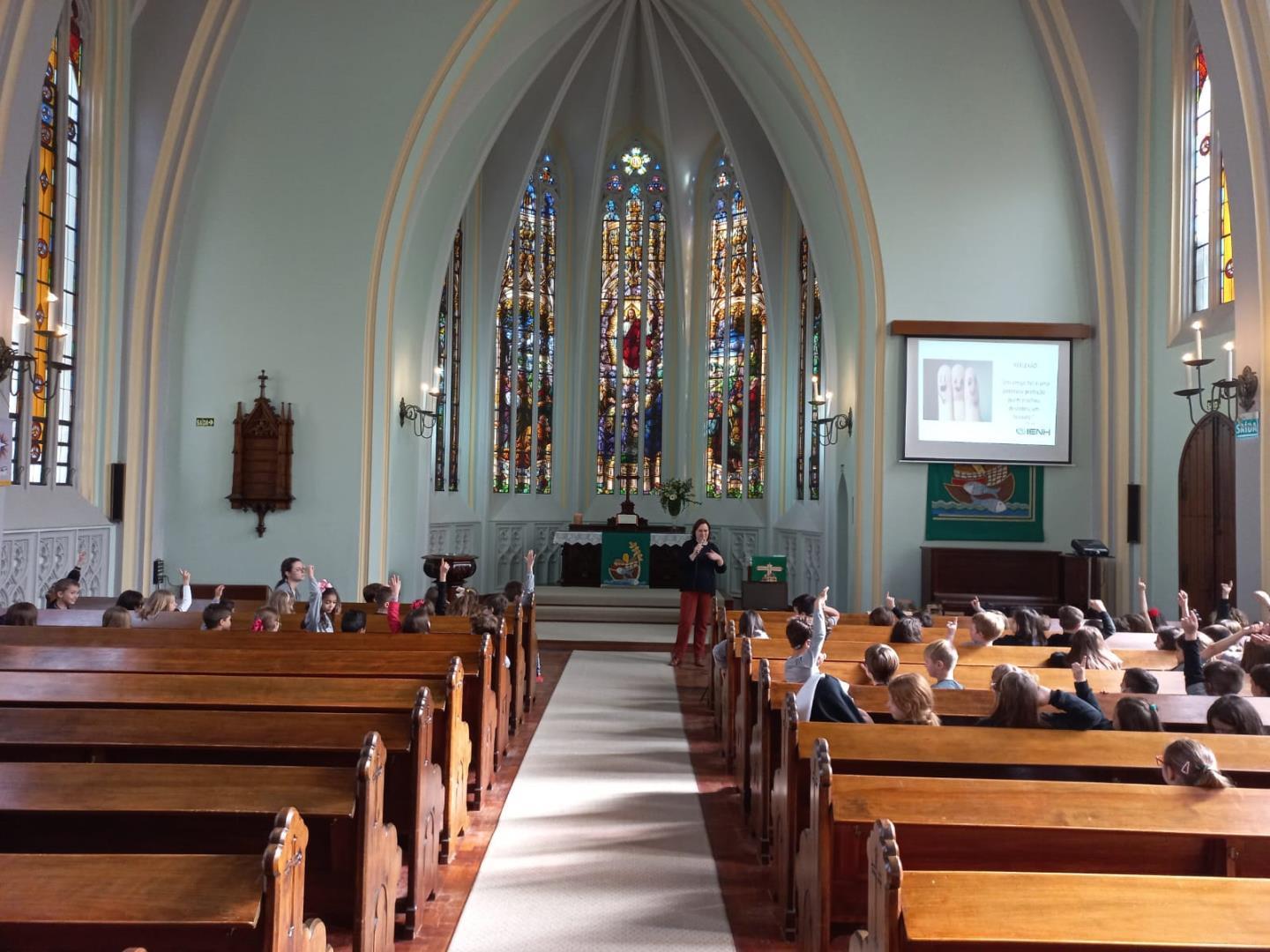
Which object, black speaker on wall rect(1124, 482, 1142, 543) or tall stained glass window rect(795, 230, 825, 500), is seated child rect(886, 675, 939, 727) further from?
tall stained glass window rect(795, 230, 825, 500)

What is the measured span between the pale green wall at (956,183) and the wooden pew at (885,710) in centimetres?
697

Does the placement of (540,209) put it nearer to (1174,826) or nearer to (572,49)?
(572,49)

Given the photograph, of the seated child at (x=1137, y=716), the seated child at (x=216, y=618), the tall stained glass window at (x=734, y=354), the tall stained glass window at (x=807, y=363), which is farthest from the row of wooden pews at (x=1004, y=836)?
the tall stained glass window at (x=734, y=354)

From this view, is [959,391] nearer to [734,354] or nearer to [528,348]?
[734,354]

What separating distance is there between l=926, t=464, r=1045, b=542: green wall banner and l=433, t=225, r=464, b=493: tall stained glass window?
7376 mm

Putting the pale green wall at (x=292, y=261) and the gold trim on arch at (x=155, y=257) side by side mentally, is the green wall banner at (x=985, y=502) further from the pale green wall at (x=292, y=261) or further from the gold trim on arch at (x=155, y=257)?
the gold trim on arch at (x=155, y=257)

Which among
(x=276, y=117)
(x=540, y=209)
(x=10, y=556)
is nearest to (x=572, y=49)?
(x=540, y=209)

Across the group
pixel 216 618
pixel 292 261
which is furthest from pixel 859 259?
pixel 216 618

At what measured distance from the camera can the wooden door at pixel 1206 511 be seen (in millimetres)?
9445

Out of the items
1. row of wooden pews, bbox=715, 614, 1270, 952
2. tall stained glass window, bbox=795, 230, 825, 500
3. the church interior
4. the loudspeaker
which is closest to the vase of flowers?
the church interior

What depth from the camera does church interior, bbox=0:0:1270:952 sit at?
305cm

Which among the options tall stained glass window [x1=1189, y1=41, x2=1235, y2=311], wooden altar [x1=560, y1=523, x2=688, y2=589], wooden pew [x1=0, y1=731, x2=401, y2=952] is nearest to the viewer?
wooden pew [x1=0, y1=731, x2=401, y2=952]

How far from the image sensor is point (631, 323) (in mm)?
19141

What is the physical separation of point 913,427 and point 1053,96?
410 cm
